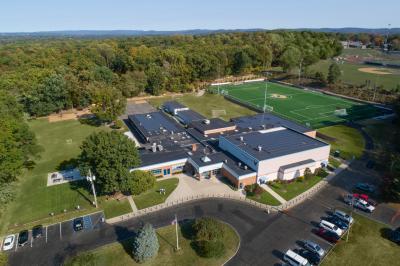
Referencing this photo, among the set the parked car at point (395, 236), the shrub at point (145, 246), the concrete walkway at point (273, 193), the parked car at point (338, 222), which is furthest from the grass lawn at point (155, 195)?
the parked car at point (395, 236)

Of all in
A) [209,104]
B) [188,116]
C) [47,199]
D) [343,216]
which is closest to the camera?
[343,216]

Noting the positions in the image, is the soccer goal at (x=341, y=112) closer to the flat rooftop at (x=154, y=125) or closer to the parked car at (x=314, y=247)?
the flat rooftop at (x=154, y=125)

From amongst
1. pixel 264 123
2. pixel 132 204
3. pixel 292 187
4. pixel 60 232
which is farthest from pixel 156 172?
pixel 264 123

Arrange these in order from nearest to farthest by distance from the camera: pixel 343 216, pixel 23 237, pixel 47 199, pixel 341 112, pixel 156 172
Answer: pixel 23 237 → pixel 343 216 → pixel 47 199 → pixel 156 172 → pixel 341 112

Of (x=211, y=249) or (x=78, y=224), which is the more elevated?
(x=211, y=249)

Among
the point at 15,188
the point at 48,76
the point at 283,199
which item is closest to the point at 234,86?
the point at 48,76

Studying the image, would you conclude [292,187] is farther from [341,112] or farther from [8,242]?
[341,112]
